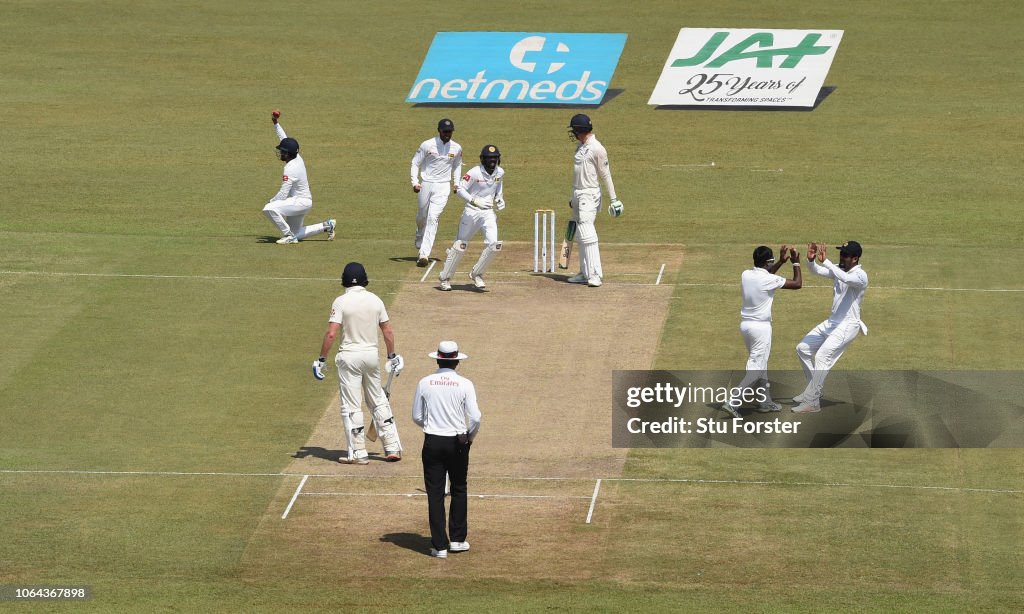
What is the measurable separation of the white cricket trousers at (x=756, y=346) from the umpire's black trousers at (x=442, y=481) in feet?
16.5

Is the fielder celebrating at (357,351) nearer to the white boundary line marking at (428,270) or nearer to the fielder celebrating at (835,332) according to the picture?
the fielder celebrating at (835,332)

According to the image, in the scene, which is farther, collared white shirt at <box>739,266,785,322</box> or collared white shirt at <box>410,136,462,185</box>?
collared white shirt at <box>410,136,462,185</box>

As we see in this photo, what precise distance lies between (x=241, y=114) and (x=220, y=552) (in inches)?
940

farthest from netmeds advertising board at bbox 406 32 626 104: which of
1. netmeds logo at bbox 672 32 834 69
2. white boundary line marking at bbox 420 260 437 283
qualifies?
white boundary line marking at bbox 420 260 437 283

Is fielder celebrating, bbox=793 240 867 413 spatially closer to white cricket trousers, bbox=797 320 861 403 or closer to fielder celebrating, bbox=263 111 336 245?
white cricket trousers, bbox=797 320 861 403

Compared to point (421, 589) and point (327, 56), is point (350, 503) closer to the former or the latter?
point (421, 589)

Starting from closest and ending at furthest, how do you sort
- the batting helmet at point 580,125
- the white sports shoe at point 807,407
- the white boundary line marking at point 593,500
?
the white boundary line marking at point 593,500
the white sports shoe at point 807,407
the batting helmet at point 580,125

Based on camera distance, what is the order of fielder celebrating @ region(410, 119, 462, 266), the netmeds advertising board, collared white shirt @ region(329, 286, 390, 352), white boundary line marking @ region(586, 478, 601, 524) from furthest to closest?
the netmeds advertising board → fielder celebrating @ region(410, 119, 462, 266) → collared white shirt @ region(329, 286, 390, 352) → white boundary line marking @ region(586, 478, 601, 524)

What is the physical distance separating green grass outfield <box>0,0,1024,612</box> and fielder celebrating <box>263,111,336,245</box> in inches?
23.0

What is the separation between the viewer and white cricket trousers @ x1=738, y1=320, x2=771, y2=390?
65.0 ft

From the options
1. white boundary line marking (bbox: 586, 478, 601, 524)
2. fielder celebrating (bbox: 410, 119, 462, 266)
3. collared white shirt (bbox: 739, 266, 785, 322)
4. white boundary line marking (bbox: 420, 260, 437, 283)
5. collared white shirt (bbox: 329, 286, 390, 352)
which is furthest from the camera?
fielder celebrating (bbox: 410, 119, 462, 266)

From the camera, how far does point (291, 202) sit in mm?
28656

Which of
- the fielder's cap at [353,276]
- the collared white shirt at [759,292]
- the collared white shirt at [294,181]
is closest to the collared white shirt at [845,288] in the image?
the collared white shirt at [759,292]

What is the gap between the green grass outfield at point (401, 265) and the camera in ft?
Result: 53.4
